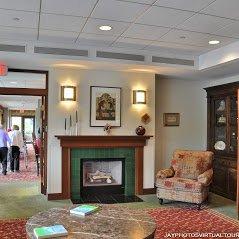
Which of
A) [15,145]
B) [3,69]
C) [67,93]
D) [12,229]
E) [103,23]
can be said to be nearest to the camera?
[12,229]

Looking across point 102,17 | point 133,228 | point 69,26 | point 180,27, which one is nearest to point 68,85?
point 69,26

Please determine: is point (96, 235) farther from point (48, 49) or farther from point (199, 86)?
point (199, 86)

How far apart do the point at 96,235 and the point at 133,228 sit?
347mm

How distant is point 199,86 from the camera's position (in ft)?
21.9

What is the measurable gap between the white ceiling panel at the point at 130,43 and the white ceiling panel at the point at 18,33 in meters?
1.26

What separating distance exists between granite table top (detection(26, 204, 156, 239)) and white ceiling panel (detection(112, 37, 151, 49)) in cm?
262

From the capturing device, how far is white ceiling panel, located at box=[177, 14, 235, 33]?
11.8 ft

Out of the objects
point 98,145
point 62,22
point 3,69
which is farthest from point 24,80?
point 62,22

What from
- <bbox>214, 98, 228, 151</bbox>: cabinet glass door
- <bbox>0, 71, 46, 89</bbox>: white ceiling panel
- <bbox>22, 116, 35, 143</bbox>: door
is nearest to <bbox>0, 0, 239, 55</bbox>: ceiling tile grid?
<bbox>0, 71, 46, 89</bbox>: white ceiling panel

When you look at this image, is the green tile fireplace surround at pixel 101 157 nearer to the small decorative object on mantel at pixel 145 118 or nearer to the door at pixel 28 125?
the small decorative object on mantel at pixel 145 118

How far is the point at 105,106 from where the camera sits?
5.54 m

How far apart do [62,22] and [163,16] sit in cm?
127

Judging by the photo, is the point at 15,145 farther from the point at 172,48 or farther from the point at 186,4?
the point at 186,4

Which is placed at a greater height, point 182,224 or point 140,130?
point 140,130
